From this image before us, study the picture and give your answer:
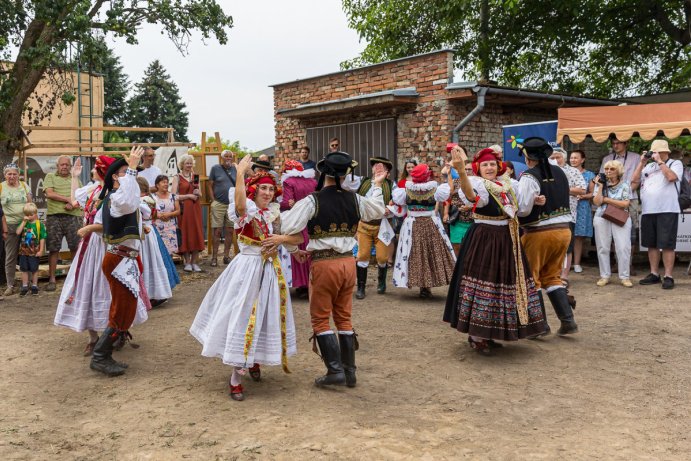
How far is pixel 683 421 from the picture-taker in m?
4.41

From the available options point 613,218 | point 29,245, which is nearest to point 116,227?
point 29,245

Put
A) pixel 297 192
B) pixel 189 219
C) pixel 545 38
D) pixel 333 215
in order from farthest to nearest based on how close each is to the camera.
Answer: pixel 545 38 → pixel 189 219 → pixel 297 192 → pixel 333 215

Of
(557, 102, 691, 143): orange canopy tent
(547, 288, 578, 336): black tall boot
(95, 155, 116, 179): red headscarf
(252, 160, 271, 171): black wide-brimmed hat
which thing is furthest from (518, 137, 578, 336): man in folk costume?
(557, 102, 691, 143): orange canopy tent

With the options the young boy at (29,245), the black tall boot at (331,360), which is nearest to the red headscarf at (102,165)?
the black tall boot at (331,360)

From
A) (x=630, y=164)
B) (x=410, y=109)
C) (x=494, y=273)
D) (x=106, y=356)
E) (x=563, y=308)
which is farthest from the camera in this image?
(x=410, y=109)

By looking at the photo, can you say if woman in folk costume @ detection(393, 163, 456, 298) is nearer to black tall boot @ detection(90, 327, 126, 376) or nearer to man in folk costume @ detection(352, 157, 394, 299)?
man in folk costume @ detection(352, 157, 394, 299)

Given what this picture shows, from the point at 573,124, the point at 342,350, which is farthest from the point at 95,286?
the point at 573,124

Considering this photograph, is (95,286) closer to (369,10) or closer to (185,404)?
(185,404)

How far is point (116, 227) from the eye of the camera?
5293mm

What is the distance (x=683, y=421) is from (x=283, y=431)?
2.59 metres

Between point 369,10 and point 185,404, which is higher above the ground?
point 369,10

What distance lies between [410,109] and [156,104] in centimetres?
3765

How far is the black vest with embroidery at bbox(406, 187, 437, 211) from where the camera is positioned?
26.9 ft

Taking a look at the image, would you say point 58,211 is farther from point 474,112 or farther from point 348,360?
point 474,112
